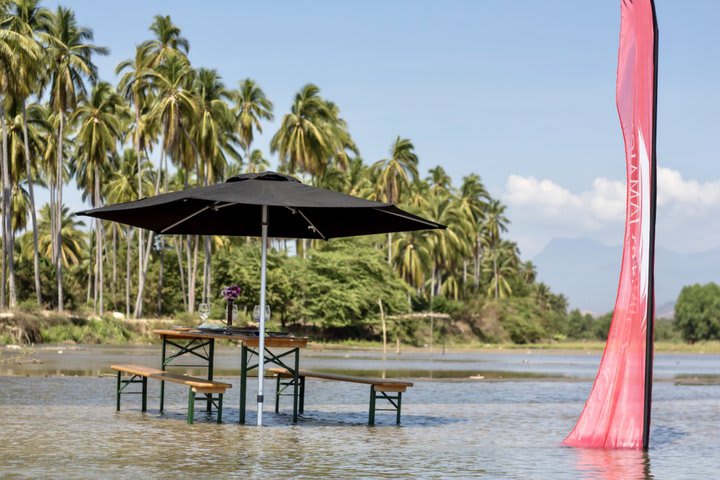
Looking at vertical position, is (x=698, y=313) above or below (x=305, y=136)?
below

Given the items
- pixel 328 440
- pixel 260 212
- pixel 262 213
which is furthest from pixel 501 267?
pixel 328 440

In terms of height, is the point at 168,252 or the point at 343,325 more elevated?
the point at 168,252

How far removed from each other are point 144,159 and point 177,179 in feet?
20.7

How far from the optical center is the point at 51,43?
5072 centimetres

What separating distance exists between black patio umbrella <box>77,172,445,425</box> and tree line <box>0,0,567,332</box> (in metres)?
31.1

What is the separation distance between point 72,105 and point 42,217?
41.1m

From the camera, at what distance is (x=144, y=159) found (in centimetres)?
7706

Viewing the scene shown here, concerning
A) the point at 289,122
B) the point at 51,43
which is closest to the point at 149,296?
the point at 289,122

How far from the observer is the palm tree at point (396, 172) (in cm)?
7650

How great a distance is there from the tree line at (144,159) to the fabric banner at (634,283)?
3504 centimetres

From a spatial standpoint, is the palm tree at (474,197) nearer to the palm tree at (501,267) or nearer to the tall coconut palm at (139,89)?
the palm tree at (501,267)

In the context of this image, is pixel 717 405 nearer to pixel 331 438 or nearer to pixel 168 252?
pixel 331 438

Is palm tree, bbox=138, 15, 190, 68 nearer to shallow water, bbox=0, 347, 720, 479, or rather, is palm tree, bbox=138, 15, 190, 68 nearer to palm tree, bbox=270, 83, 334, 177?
palm tree, bbox=270, 83, 334, 177

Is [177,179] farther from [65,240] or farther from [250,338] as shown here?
[250,338]
